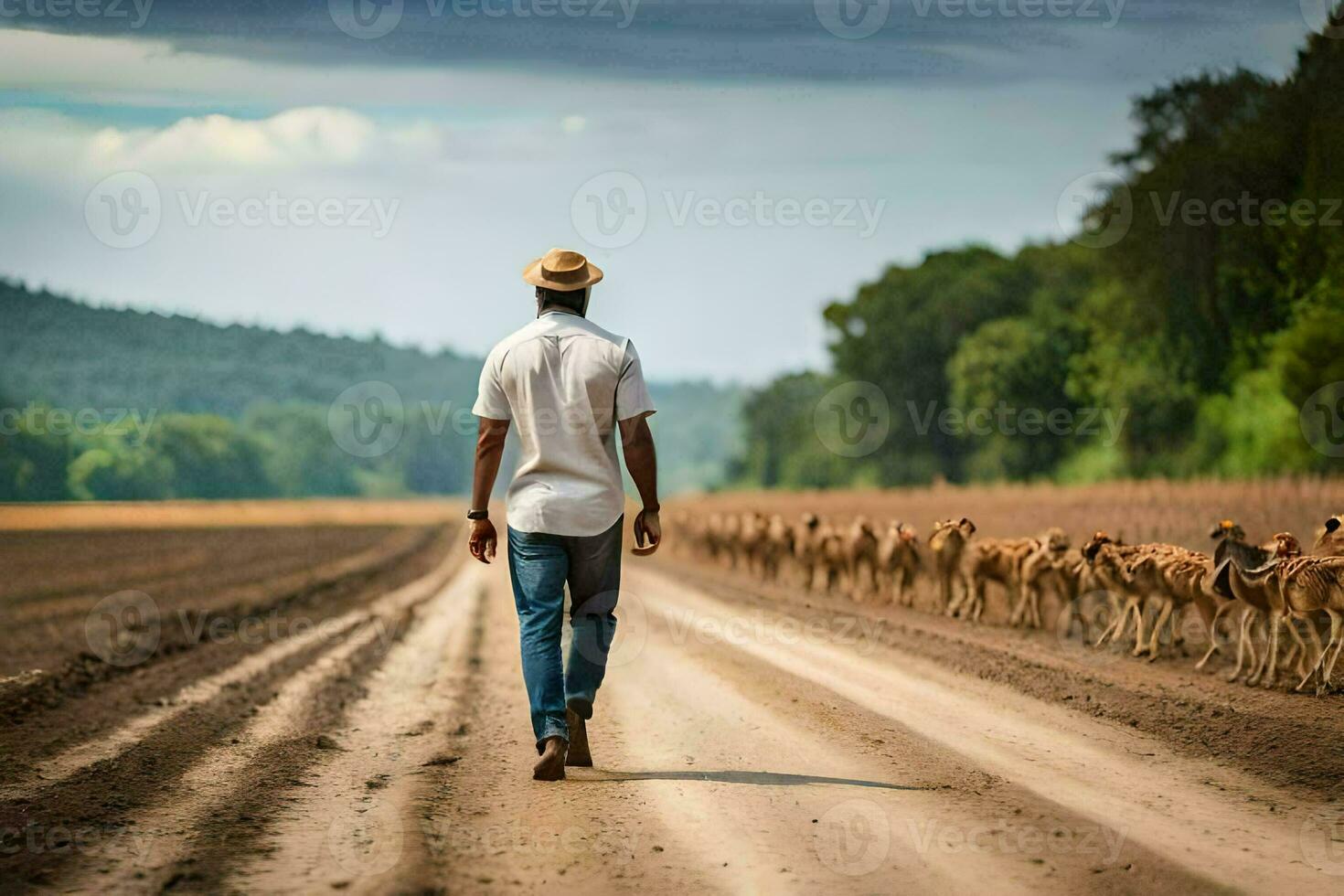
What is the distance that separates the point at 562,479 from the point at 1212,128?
106 ft

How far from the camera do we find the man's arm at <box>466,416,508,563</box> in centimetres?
694

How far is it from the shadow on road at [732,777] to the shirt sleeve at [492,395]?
1.82 meters

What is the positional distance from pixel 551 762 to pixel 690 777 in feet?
2.29

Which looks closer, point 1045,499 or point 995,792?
point 995,792

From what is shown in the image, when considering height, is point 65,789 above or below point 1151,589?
below

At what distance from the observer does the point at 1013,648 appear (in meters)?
13.3

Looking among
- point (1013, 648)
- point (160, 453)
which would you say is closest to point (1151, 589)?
point (1013, 648)

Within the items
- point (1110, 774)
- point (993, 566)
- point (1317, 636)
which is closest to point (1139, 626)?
point (1317, 636)

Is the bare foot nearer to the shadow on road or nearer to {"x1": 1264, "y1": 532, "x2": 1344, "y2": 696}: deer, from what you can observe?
the shadow on road

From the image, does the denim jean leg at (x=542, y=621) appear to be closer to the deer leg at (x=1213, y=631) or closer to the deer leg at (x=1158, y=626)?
the deer leg at (x=1213, y=631)

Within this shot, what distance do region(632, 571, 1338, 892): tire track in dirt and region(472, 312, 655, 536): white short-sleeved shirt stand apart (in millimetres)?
2442

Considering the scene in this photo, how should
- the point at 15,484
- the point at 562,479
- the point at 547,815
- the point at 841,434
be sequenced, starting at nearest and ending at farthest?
the point at 547,815, the point at 562,479, the point at 15,484, the point at 841,434

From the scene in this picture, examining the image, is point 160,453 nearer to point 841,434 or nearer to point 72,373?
point 72,373

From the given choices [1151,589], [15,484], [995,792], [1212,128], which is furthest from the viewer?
[1212,128]
